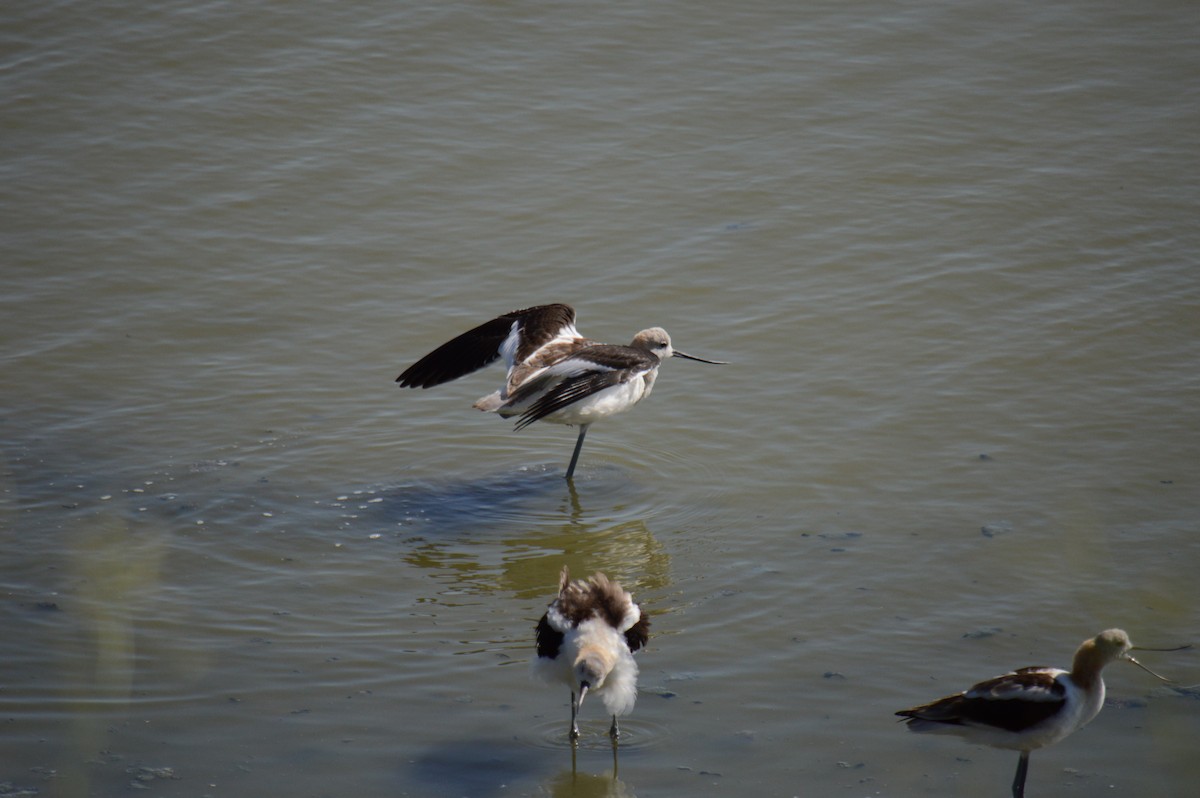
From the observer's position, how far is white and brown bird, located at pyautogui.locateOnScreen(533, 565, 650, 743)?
5680 mm

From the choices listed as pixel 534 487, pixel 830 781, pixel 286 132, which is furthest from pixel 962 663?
pixel 286 132

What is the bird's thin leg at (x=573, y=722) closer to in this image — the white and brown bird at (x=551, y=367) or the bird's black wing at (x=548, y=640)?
the bird's black wing at (x=548, y=640)

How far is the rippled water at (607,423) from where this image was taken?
6.19 m

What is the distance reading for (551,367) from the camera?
28.6 feet

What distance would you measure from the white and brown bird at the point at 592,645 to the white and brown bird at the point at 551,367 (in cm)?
260

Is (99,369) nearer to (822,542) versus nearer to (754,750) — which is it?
(822,542)

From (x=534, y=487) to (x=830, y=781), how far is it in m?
3.51

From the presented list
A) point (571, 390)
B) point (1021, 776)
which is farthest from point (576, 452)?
point (1021, 776)

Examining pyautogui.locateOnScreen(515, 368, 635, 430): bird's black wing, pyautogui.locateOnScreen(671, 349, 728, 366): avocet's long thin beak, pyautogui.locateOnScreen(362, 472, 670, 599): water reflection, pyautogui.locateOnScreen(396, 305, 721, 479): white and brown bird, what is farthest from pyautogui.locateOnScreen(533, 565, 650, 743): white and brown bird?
pyautogui.locateOnScreen(671, 349, 728, 366): avocet's long thin beak

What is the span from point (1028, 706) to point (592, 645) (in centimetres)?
169

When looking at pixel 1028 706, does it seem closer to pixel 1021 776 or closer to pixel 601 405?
pixel 1021 776

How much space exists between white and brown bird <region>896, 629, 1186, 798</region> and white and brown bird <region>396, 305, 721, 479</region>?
365cm

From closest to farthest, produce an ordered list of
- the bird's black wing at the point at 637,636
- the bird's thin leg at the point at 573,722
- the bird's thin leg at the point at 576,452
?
the bird's thin leg at the point at 573,722
the bird's black wing at the point at 637,636
the bird's thin leg at the point at 576,452

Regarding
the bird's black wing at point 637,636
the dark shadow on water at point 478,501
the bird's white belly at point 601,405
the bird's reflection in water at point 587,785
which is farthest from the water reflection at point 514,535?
the bird's reflection in water at point 587,785
